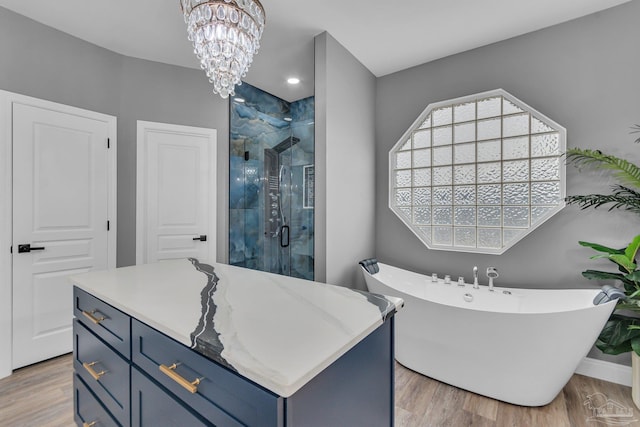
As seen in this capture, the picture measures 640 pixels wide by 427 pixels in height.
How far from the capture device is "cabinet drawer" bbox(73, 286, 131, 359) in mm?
1090

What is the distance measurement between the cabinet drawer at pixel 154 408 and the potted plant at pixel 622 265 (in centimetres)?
235

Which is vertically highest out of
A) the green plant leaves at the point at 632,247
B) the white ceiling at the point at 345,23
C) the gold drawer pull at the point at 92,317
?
the white ceiling at the point at 345,23

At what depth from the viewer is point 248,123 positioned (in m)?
3.61

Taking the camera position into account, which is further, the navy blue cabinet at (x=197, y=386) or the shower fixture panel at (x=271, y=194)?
the shower fixture panel at (x=271, y=194)

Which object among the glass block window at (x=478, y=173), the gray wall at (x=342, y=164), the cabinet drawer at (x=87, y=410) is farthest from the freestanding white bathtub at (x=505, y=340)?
the cabinet drawer at (x=87, y=410)

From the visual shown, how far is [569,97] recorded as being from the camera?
230cm

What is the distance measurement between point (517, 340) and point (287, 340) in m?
1.71

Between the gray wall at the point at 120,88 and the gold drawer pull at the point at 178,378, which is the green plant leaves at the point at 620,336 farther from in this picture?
the gray wall at the point at 120,88

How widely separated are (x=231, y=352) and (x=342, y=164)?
2125 millimetres

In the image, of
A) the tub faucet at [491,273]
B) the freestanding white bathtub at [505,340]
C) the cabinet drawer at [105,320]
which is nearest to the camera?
the cabinet drawer at [105,320]

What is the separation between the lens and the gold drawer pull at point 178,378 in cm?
79

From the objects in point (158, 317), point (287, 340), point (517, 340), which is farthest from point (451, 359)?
point (158, 317)

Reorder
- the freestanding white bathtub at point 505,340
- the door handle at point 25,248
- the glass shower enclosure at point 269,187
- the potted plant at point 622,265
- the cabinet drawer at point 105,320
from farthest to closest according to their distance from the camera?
the glass shower enclosure at point 269,187 → the door handle at point 25,248 → the potted plant at point 622,265 → the freestanding white bathtub at point 505,340 → the cabinet drawer at point 105,320

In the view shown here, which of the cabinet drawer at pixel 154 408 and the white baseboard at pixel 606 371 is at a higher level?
the cabinet drawer at pixel 154 408
